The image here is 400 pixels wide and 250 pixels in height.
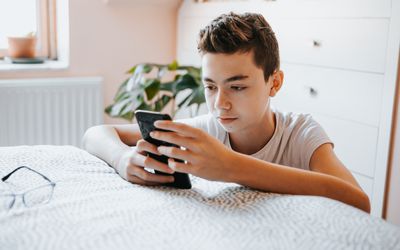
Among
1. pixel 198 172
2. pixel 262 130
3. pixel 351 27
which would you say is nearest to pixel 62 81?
pixel 351 27

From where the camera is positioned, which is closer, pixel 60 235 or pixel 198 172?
pixel 60 235

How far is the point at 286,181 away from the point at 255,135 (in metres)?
0.37

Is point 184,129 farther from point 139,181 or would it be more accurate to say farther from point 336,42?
point 336,42

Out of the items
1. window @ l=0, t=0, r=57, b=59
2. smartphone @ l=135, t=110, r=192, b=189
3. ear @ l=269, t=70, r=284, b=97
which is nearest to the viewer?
smartphone @ l=135, t=110, r=192, b=189

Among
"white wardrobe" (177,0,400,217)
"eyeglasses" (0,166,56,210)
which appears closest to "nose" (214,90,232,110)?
"eyeglasses" (0,166,56,210)

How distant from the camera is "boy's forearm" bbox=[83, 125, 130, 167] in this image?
1050 millimetres

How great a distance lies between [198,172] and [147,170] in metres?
0.15

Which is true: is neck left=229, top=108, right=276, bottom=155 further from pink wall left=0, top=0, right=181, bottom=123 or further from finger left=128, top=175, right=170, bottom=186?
pink wall left=0, top=0, right=181, bottom=123

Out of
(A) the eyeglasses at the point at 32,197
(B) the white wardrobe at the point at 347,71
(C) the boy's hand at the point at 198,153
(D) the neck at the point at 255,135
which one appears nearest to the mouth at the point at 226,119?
(D) the neck at the point at 255,135

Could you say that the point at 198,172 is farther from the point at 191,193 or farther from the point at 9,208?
the point at 9,208

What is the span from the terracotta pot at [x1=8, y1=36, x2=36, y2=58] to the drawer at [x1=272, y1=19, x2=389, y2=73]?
52.8 inches

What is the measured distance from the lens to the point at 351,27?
187 cm

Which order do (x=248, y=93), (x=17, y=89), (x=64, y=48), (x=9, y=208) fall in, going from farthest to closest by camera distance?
(x=64, y=48)
(x=17, y=89)
(x=248, y=93)
(x=9, y=208)

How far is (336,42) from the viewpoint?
1.93 metres
